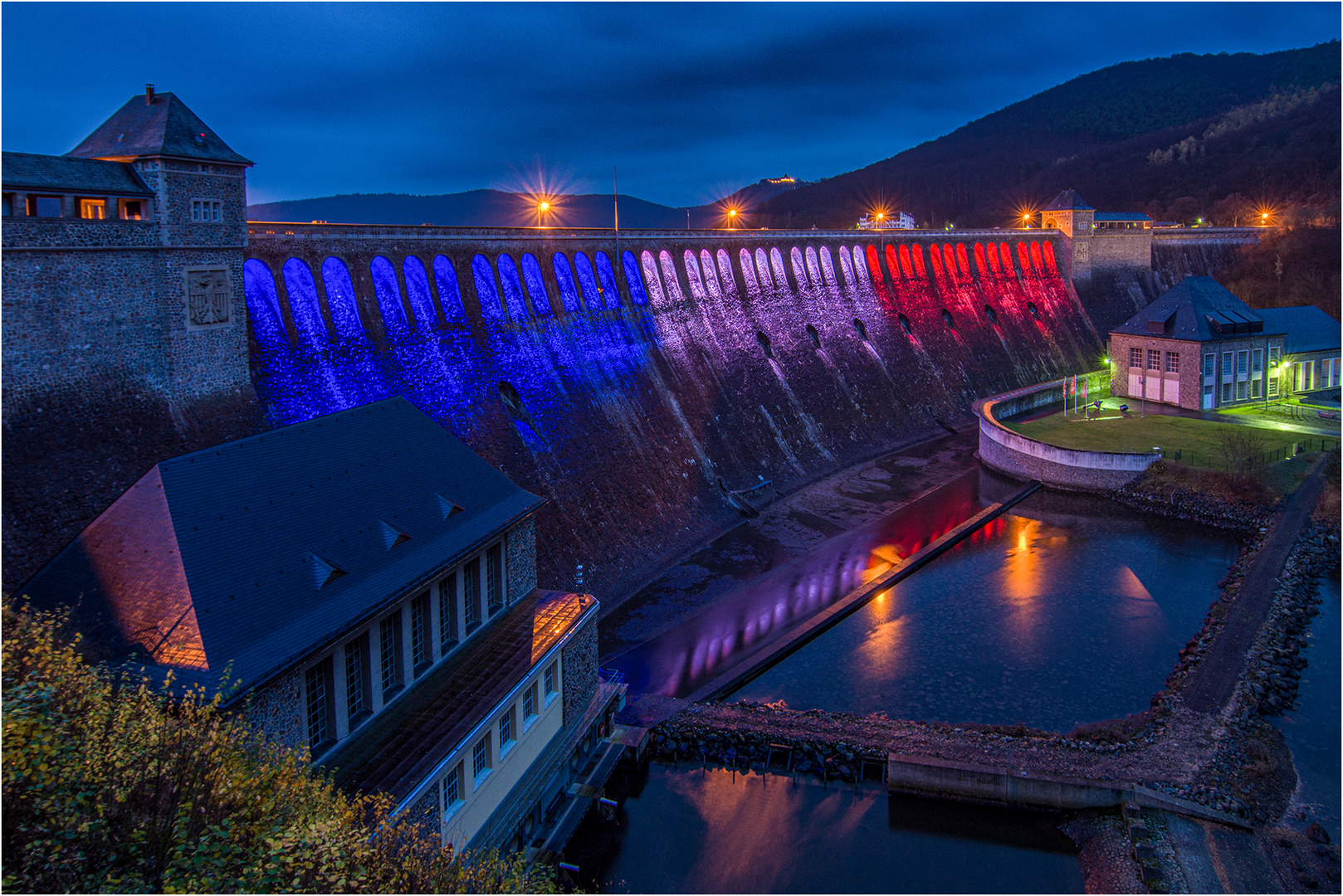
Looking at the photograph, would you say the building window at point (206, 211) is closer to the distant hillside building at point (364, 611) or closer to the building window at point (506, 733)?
the distant hillside building at point (364, 611)

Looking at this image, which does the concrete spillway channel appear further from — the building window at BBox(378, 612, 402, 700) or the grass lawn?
the grass lawn

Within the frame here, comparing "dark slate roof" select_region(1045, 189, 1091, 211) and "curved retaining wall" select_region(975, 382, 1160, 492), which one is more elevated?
"dark slate roof" select_region(1045, 189, 1091, 211)

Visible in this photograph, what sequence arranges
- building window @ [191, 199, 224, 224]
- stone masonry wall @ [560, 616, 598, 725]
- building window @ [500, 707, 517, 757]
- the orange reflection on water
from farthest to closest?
1. building window @ [191, 199, 224, 224]
2. stone masonry wall @ [560, 616, 598, 725]
3. the orange reflection on water
4. building window @ [500, 707, 517, 757]

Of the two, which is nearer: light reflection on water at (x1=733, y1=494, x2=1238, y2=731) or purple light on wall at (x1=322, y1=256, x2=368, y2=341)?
light reflection on water at (x1=733, y1=494, x2=1238, y2=731)

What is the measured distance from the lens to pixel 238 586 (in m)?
13.3

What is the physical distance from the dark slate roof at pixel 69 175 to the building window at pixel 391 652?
1284cm

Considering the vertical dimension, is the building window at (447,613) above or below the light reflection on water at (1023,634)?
above

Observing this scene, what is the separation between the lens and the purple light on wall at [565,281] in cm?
3803

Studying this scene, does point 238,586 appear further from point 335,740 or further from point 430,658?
point 430,658

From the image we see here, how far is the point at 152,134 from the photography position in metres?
21.4

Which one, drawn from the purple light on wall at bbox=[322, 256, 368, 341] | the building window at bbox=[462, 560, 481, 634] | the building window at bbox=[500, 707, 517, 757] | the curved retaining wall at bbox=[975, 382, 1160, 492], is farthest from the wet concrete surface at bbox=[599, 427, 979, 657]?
the purple light on wall at bbox=[322, 256, 368, 341]

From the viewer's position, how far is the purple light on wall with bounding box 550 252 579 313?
38.0 meters

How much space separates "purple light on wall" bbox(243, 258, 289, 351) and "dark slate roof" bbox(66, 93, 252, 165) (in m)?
4.18

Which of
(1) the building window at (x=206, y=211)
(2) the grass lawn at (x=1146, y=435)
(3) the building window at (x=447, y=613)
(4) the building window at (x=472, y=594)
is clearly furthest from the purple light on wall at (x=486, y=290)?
(2) the grass lawn at (x=1146, y=435)
